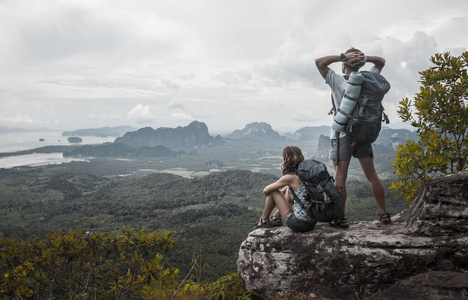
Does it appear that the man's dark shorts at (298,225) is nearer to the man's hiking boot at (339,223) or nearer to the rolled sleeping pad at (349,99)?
the man's hiking boot at (339,223)

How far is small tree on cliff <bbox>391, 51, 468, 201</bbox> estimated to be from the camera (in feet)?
14.4

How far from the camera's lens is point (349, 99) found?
145 inches

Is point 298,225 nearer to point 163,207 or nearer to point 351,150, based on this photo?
point 351,150

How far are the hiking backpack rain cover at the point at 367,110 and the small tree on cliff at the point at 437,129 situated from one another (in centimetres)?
114

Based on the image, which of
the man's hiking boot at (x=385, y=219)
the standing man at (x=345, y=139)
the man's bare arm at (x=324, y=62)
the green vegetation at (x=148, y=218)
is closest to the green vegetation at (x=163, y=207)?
the green vegetation at (x=148, y=218)

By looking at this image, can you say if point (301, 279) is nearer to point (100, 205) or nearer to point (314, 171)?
point (314, 171)

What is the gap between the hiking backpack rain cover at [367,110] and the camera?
3676 millimetres

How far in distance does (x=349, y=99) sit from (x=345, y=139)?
59cm

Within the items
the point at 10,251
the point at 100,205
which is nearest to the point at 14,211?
the point at 100,205

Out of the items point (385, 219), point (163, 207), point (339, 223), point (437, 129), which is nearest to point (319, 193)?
point (339, 223)

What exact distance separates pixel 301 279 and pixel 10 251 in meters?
4.45

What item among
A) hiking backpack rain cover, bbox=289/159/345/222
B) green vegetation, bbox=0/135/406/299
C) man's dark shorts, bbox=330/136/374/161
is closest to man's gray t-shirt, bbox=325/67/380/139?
man's dark shorts, bbox=330/136/374/161

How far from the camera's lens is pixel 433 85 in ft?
15.9

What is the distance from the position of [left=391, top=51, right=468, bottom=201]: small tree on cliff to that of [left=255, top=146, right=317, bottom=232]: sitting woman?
1.96 metres
